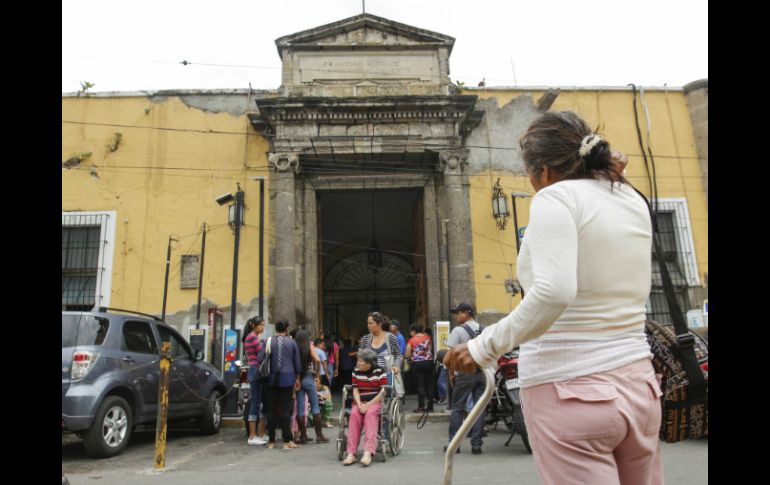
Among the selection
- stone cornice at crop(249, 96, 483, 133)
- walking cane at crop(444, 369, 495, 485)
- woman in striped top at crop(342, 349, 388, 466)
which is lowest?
woman in striped top at crop(342, 349, 388, 466)

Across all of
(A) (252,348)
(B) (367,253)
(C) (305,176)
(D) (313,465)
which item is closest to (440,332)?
(C) (305,176)

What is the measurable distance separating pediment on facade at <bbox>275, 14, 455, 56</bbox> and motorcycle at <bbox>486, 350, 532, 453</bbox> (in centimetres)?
951

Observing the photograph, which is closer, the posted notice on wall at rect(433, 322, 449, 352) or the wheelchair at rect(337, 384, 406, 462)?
the wheelchair at rect(337, 384, 406, 462)

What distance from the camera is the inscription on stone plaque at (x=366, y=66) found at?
14.3 meters

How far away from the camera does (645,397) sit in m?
1.72

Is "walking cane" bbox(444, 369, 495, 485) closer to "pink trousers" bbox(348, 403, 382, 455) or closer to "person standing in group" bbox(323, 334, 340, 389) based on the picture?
"pink trousers" bbox(348, 403, 382, 455)

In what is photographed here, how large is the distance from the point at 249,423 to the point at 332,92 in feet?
27.5

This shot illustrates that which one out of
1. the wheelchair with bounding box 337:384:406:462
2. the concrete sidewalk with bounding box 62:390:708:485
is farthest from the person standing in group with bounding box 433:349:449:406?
the wheelchair with bounding box 337:384:406:462

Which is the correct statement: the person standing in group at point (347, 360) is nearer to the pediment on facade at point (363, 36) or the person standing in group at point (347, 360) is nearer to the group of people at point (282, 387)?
the group of people at point (282, 387)

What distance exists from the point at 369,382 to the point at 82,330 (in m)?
3.41

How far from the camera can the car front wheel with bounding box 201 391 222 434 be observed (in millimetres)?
9172

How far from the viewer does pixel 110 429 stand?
274 inches
